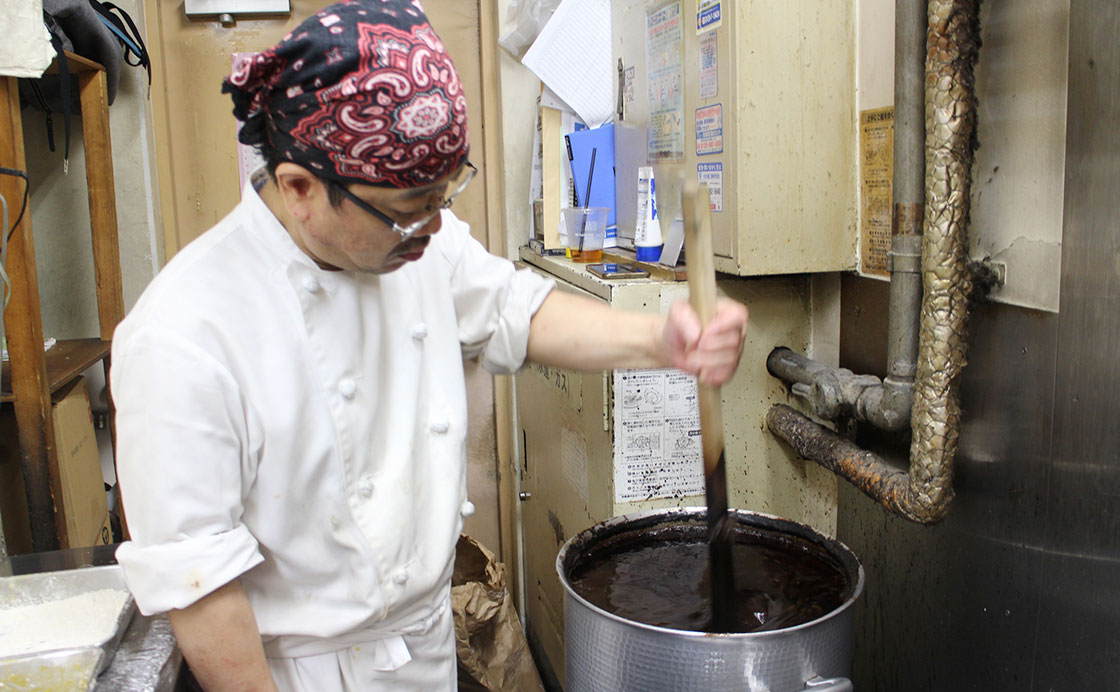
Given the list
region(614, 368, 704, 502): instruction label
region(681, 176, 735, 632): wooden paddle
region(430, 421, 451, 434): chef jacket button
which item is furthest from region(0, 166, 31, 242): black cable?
region(681, 176, 735, 632): wooden paddle

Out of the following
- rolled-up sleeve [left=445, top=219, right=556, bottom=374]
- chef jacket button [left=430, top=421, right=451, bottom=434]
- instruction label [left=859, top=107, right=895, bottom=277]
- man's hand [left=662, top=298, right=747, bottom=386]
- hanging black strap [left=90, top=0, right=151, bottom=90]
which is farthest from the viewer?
hanging black strap [left=90, top=0, right=151, bottom=90]

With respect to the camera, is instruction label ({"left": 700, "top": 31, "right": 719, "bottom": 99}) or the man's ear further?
instruction label ({"left": 700, "top": 31, "right": 719, "bottom": 99})

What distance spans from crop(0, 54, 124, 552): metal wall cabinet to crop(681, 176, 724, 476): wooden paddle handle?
5.48ft

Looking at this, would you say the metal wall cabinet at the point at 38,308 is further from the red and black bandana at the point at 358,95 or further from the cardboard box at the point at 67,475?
the red and black bandana at the point at 358,95

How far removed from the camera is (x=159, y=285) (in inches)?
44.9

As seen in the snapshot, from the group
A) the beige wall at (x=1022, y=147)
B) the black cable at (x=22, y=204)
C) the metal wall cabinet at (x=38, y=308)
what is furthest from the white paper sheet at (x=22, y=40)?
the beige wall at (x=1022, y=147)

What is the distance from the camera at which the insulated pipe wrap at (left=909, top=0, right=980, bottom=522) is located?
4.72ft

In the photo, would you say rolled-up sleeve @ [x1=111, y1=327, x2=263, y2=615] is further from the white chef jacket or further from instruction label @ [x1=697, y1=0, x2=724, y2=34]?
instruction label @ [x1=697, y1=0, x2=724, y2=34]

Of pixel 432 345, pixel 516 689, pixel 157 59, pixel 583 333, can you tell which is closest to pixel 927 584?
pixel 583 333

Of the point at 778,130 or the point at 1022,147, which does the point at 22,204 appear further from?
the point at 1022,147

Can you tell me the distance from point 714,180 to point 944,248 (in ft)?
2.05

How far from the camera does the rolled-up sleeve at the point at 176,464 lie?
1065mm

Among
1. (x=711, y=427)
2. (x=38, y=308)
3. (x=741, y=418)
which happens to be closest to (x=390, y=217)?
(x=711, y=427)

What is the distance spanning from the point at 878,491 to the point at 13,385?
2024 millimetres
